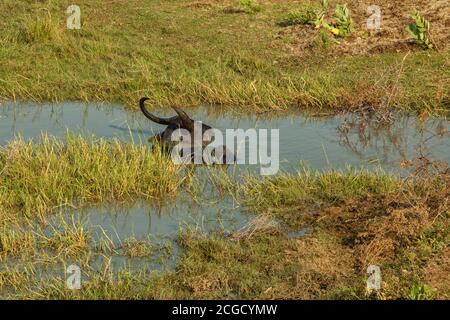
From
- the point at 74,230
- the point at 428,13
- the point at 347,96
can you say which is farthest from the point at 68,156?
the point at 428,13

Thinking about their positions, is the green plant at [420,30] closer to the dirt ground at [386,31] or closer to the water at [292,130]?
the dirt ground at [386,31]

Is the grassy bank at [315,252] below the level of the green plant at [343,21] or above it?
below

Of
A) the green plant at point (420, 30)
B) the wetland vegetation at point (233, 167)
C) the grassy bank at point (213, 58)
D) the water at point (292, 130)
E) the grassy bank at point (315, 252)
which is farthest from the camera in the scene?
the green plant at point (420, 30)

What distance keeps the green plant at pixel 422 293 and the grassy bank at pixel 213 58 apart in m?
4.17

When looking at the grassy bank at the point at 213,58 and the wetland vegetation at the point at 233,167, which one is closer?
the wetland vegetation at the point at 233,167

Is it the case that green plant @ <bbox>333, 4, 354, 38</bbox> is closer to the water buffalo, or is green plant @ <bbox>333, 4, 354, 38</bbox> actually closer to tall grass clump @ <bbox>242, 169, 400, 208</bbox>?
the water buffalo

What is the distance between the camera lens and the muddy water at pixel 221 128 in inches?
247

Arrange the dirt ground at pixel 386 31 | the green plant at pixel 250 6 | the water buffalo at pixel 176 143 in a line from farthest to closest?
the green plant at pixel 250 6, the dirt ground at pixel 386 31, the water buffalo at pixel 176 143

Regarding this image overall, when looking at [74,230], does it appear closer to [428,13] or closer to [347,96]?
[347,96]

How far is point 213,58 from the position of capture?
34.7 ft

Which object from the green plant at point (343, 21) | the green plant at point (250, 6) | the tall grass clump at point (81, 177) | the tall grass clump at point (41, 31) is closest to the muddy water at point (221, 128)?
the tall grass clump at point (81, 177)

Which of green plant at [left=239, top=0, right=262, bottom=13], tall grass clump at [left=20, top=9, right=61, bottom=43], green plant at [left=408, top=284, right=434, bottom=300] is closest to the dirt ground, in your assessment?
green plant at [left=239, top=0, right=262, bottom=13]

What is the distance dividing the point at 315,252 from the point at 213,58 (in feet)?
17.8

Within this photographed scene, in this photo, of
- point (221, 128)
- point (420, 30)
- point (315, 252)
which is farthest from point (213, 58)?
point (315, 252)
